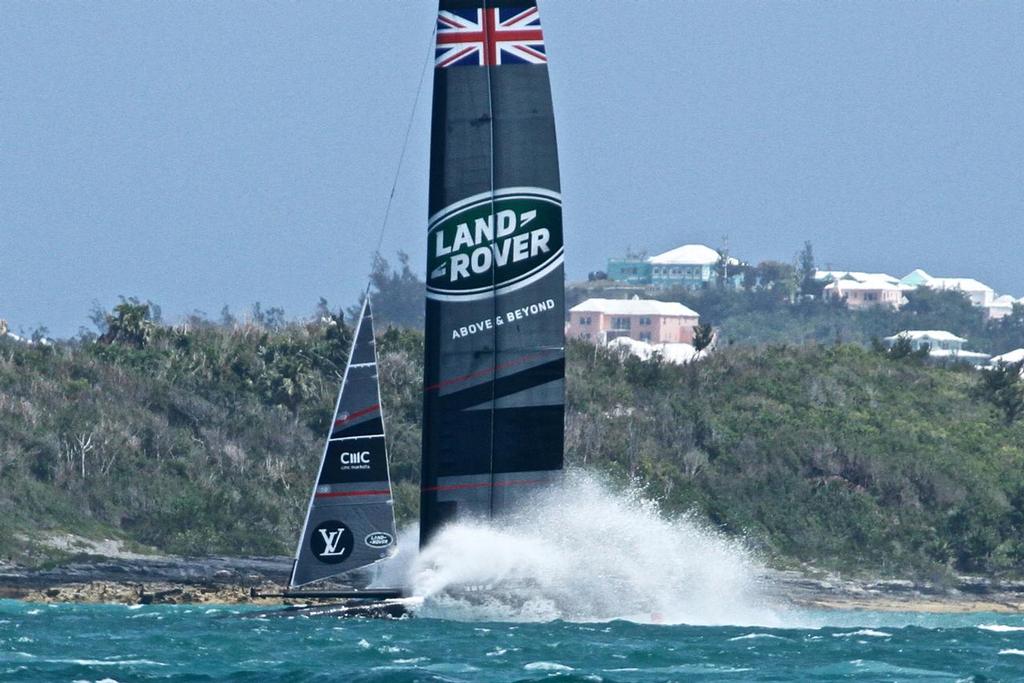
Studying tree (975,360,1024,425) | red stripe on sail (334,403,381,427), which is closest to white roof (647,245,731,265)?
tree (975,360,1024,425)

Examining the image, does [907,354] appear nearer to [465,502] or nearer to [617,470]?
[617,470]

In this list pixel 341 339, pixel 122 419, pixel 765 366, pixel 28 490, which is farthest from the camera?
pixel 765 366

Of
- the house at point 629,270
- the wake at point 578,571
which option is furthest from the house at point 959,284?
the wake at point 578,571

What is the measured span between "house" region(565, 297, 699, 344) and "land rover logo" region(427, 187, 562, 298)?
8808cm

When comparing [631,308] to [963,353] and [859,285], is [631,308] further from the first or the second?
[859,285]

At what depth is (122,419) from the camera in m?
47.6

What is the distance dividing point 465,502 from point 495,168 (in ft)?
16.1

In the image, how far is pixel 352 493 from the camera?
29.7m

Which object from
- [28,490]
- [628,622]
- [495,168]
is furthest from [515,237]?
[28,490]

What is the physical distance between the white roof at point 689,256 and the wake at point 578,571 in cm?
12874

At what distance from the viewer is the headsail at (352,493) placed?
29.6m

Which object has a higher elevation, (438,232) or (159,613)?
(438,232)

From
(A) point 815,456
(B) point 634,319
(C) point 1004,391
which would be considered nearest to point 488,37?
(A) point 815,456

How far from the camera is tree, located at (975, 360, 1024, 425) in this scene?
55.8 metres
